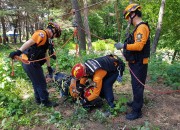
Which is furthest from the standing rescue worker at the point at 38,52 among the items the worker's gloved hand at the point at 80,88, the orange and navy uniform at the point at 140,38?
the orange and navy uniform at the point at 140,38

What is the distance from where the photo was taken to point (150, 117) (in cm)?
454

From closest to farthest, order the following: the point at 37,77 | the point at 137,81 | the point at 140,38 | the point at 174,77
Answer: the point at 140,38, the point at 137,81, the point at 37,77, the point at 174,77

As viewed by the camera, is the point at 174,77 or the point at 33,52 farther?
the point at 174,77

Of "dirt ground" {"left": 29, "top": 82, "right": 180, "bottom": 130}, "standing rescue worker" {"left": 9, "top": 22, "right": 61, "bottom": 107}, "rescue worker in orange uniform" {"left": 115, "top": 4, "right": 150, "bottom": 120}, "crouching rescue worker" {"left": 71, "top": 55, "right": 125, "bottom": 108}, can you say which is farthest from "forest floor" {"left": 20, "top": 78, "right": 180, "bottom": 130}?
"standing rescue worker" {"left": 9, "top": 22, "right": 61, "bottom": 107}

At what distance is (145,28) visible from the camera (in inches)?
155

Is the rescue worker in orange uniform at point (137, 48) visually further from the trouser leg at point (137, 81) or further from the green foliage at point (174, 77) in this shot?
the green foliage at point (174, 77)

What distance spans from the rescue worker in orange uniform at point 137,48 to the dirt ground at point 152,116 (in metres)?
0.19

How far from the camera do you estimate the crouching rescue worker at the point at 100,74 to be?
4.50 metres

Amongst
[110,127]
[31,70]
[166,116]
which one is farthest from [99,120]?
[31,70]

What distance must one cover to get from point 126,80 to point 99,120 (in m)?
2.34

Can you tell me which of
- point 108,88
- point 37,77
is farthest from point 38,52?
point 108,88

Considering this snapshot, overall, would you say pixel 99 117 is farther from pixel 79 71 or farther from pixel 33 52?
pixel 33 52

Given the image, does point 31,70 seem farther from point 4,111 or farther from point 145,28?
point 145,28

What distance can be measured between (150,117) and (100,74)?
4.19ft
